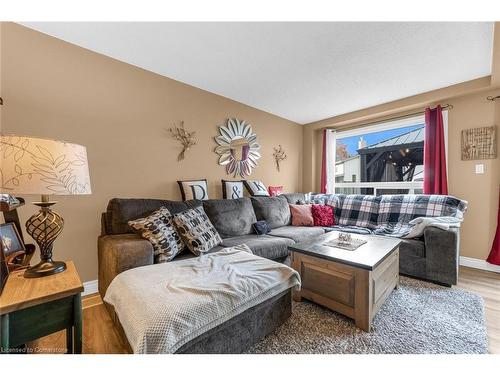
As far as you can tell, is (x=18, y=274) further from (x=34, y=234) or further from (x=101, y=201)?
(x=101, y=201)

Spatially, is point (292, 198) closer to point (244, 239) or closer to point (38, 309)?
point (244, 239)

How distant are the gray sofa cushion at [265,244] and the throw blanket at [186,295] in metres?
0.51

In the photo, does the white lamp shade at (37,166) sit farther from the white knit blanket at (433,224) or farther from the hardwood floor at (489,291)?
the white knit blanket at (433,224)

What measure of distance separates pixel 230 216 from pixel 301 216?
115cm

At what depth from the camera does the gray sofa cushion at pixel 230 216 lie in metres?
2.34

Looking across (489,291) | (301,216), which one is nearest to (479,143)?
(489,291)

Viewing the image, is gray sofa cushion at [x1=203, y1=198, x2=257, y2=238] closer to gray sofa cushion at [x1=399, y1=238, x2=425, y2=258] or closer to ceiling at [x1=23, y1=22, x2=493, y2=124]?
ceiling at [x1=23, y1=22, x2=493, y2=124]

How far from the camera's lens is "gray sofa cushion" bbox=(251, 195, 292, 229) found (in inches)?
111

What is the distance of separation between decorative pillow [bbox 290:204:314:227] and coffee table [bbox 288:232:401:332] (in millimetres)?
1126

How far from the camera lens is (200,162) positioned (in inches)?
111

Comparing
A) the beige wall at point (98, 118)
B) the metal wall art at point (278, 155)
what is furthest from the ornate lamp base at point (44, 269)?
the metal wall art at point (278, 155)
